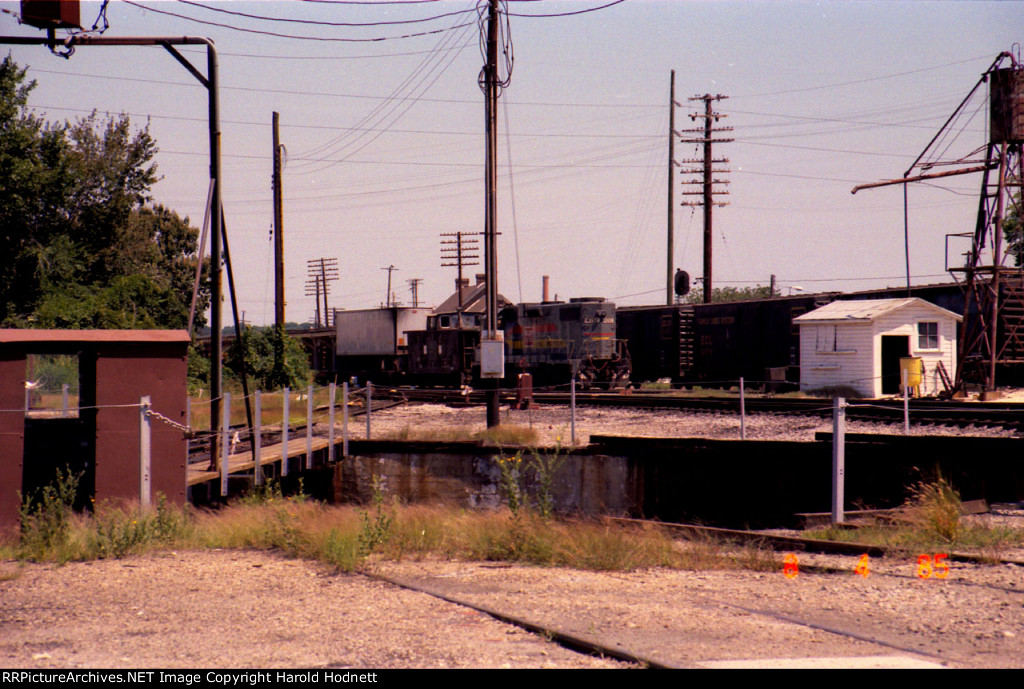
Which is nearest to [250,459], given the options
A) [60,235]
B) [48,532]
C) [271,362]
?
[48,532]

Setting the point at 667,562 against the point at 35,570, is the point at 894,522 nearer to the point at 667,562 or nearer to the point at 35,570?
the point at 667,562

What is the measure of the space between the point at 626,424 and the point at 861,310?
12.6m

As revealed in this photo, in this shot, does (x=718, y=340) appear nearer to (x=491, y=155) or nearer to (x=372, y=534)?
(x=491, y=155)

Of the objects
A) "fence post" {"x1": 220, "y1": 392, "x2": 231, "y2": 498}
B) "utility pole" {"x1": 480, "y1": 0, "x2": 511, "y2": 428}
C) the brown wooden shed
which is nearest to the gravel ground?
"utility pole" {"x1": 480, "y1": 0, "x2": 511, "y2": 428}

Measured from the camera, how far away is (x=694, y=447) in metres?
14.8

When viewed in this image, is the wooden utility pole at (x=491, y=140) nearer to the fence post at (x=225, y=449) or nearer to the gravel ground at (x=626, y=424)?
the gravel ground at (x=626, y=424)

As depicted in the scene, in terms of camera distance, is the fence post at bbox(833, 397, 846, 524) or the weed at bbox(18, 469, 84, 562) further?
the fence post at bbox(833, 397, 846, 524)

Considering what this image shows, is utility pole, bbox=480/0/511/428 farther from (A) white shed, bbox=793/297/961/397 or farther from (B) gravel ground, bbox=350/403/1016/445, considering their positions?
(A) white shed, bbox=793/297/961/397

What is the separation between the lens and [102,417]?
1095cm

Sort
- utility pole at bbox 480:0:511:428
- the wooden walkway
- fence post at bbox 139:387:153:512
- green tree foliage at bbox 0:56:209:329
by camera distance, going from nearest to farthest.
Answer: fence post at bbox 139:387:153:512
the wooden walkway
utility pole at bbox 480:0:511:428
green tree foliage at bbox 0:56:209:329

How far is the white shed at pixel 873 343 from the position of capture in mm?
29922

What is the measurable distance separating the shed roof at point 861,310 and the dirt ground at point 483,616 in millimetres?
23081

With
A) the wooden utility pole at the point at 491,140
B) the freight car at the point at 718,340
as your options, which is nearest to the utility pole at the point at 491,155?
the wooden utility pole at the point at 491,140

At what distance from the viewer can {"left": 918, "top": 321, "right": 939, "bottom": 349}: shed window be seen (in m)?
31.3
